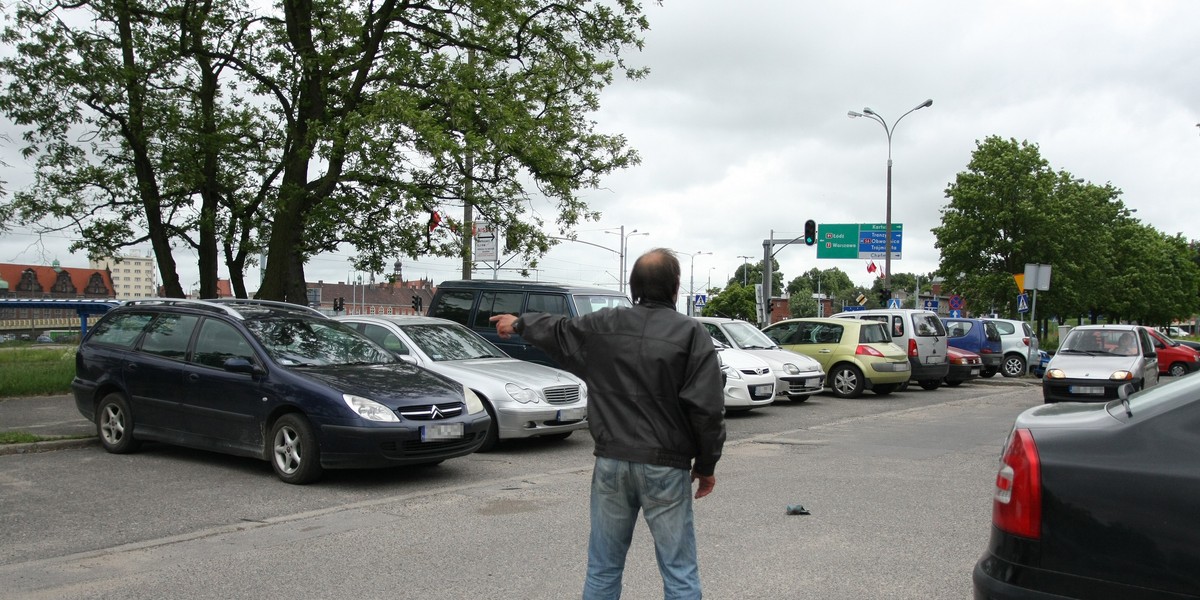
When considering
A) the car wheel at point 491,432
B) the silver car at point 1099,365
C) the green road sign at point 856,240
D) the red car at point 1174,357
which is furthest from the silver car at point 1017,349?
the car wheel at point 491,432

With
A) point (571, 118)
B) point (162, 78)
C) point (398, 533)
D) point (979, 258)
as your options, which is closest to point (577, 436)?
point (398, 533)

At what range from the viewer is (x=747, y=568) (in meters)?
5.23

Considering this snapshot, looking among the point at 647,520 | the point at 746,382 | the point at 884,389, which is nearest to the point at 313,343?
the point at 647,520

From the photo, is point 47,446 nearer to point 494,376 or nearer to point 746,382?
point 494,376

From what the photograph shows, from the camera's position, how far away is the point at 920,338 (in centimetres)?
2000

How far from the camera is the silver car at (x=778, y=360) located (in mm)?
15695

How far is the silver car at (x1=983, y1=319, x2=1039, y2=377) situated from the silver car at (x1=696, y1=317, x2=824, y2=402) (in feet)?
43.0

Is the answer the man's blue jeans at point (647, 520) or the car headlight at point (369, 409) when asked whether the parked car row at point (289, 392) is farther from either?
the man's blue jeans at point (647, 520)

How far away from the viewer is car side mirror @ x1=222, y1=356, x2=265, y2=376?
805 cm

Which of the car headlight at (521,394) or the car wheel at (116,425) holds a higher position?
the car headlight at (521,394)

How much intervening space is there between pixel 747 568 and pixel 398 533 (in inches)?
93.9

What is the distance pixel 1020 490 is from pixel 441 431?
5645mm

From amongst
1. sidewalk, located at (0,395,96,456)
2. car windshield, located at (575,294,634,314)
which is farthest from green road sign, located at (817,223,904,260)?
sidewalk, located at (0,395,96,456)

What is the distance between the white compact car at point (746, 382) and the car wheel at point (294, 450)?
7.45 m
